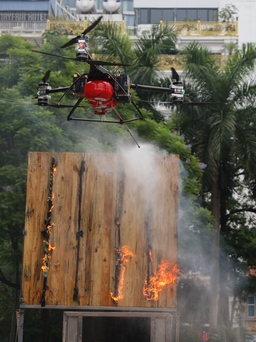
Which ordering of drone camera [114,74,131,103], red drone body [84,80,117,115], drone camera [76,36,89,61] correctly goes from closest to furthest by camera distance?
drone camera [76,36,89,61], red drone body [84,80,117,115], drone camera [114,74,131,103]

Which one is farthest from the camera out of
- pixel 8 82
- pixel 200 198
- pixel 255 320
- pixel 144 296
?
pixel 255 320

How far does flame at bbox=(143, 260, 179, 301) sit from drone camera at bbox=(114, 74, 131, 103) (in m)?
2.91

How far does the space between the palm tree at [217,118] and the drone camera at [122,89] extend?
12.1 meters

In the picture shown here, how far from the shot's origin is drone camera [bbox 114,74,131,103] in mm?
11826

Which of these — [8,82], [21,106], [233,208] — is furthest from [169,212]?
[233,208]

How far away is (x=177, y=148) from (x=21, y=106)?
3958mm

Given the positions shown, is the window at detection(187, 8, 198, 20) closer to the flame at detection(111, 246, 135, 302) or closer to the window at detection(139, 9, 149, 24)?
the window at detection(139, 9, 149, 24)

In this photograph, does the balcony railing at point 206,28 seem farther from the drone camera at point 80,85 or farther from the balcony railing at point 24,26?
the drone camera at point 80,85

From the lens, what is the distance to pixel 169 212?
13734 millimetres

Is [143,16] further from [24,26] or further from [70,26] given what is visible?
[70,26]

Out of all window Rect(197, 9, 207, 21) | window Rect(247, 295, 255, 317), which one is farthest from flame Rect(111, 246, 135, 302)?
window Rect(197, 9, 207, 21)

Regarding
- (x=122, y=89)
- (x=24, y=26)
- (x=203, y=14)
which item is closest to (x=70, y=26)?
(x=203, y=14)

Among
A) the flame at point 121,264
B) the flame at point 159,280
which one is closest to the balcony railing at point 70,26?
the flame at point 121,264

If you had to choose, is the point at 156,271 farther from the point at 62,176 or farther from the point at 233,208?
the point at 233,208
